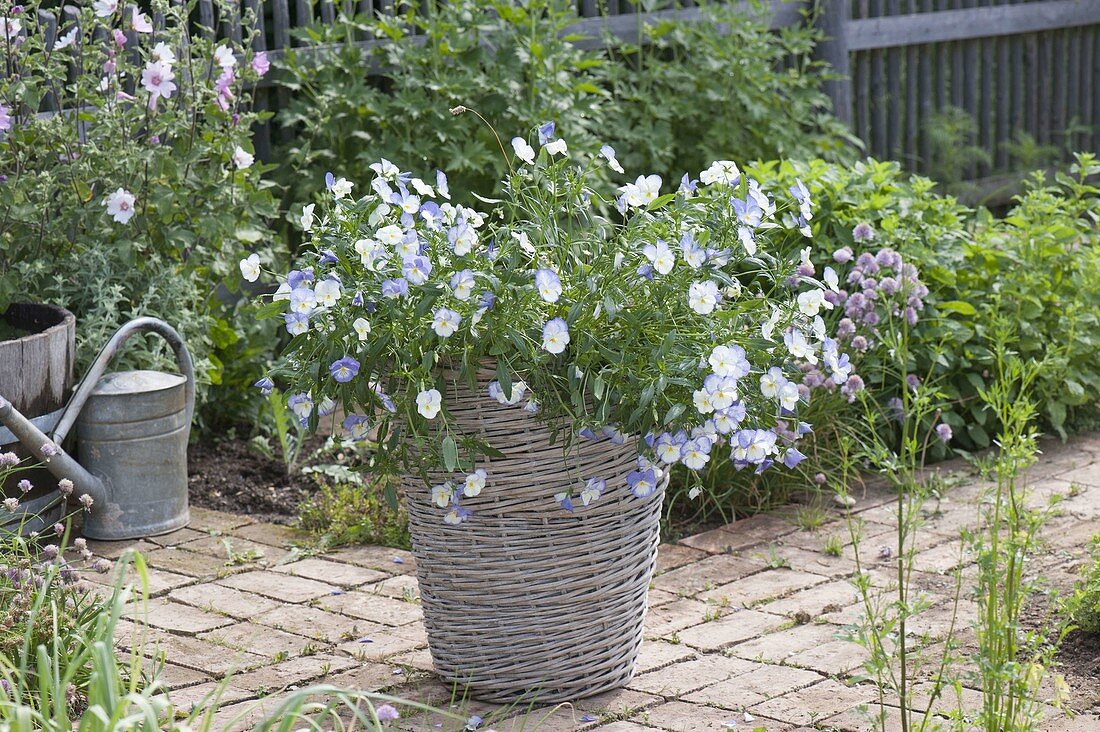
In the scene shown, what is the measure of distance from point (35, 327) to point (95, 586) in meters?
0.92

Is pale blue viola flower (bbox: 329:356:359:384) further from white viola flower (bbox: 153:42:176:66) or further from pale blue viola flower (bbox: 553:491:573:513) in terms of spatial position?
white viola flower (bbox: 153:42:176:66)

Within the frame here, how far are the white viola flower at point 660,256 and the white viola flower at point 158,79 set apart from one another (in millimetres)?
2117

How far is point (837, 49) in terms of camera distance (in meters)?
7.39

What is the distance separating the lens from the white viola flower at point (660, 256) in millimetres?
2678

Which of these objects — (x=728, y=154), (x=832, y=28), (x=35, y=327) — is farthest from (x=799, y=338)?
(x=832, y=28)

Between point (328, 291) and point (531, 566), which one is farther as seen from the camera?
point (531, 566)

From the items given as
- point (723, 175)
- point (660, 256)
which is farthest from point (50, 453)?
point (723, 175)

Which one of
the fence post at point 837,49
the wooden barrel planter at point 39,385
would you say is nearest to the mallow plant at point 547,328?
the wooden barrel planter at point 39,385

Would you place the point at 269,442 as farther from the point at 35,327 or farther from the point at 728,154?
the point at 728,154

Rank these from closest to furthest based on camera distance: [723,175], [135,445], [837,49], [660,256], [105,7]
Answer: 1. [660,256]
2. [723,175]
3. [135,445]
4. [105,7]
5. [837,49]

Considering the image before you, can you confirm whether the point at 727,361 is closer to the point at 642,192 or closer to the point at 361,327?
the point at 642,192

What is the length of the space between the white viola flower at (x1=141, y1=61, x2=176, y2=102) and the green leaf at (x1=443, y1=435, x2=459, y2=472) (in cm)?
208

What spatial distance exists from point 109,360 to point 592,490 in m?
1.91

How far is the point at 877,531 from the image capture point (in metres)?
4.04
